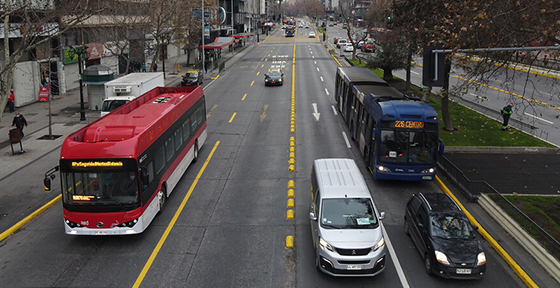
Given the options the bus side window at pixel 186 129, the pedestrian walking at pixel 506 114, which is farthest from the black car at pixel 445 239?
the pedestrian walking at pixel 506 114

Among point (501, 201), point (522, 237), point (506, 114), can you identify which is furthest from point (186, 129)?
point (506, 114)

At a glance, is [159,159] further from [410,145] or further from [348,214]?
[410,145]

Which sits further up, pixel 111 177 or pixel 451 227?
pixel 111 177

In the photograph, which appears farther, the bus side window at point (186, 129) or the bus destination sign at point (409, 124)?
the bus side window at point (186, 129)

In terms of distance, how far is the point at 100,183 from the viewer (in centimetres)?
1211

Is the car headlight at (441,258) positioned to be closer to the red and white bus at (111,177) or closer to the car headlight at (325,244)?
the car headlight at (325,244)

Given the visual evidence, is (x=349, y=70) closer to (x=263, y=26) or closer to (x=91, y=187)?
(x=91, y=187)

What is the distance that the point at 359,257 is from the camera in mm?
10758

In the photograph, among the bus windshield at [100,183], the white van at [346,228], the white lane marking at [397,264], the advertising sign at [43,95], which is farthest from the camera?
the advertising sign at [43,95]

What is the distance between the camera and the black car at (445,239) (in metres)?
10.9

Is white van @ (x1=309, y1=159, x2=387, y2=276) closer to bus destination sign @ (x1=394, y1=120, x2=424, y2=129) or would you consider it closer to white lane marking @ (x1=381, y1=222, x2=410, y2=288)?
white lane marking @ (x1=381, y1=222, x2=410, y2=288)

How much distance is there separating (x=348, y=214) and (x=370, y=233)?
33.2 inches

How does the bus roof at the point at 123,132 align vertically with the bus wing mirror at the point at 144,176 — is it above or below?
above

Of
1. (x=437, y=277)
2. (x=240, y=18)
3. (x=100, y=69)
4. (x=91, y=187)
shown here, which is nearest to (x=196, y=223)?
(x=91, y=187)
